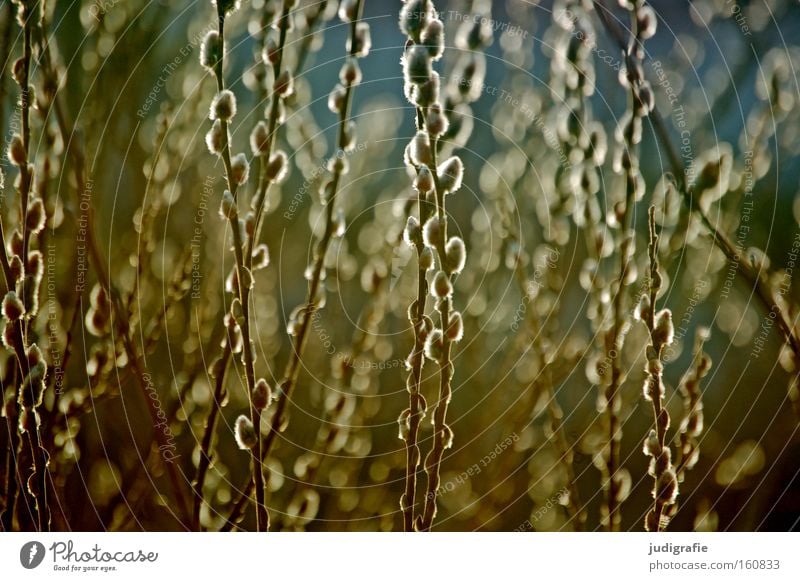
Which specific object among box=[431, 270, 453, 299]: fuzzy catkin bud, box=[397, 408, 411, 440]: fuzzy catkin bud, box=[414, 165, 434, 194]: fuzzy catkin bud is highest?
box=[414, 165, 434, 194]: fuzzy catkin bud

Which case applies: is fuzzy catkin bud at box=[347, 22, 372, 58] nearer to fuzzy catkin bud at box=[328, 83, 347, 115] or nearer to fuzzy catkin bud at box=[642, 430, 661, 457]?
fuzzy catkin bud at box=[328, 83, 347, 115]

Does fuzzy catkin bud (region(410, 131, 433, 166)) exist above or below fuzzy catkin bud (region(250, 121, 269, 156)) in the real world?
below

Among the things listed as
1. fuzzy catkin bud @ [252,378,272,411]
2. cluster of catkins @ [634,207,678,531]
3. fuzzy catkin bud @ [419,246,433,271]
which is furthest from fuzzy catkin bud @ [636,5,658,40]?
fuzzy catkin bud @ [252,378,272,411]

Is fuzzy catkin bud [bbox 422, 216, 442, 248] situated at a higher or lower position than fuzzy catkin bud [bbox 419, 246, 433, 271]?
higher

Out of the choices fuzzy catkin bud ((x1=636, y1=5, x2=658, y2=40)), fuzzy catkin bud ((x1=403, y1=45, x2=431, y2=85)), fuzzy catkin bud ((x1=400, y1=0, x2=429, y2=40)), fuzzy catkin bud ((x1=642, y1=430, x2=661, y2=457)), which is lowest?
fuzzy catkin bud ((x1=642, y1=430, x2=661, y2=457))

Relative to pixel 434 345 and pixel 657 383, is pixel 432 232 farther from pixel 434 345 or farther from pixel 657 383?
pixel 657 383

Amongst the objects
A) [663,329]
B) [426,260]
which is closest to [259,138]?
[426,260]

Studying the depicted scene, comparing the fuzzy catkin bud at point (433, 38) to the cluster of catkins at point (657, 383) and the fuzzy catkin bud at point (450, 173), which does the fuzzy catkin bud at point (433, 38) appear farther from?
the cluster of catkins at point (657, 383)

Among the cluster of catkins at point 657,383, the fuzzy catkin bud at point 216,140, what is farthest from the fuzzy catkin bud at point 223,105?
the cluster of catkins at point 657,383

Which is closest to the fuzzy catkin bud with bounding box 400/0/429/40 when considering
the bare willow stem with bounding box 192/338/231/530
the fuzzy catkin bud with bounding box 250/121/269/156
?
the fuzzy catkin bud with bounding box 250/121/269/156

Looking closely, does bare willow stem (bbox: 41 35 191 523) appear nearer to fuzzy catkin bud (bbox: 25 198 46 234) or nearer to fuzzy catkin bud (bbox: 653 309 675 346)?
fuzzy catkin bud (bbox: 25 198 46 234)

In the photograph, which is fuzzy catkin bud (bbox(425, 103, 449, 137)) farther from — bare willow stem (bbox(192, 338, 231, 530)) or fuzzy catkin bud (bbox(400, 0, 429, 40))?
bare willow stem (bbox(192, 338, 231, 530))

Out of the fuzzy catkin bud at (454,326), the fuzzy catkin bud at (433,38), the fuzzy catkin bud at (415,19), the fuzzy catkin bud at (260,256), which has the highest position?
the fuzzy catkin bud at (415,19)

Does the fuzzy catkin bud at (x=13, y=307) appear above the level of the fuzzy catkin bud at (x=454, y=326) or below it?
above
